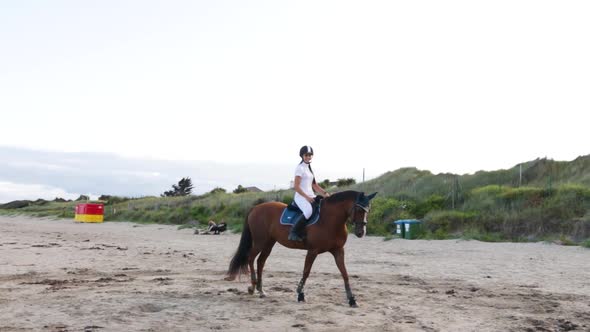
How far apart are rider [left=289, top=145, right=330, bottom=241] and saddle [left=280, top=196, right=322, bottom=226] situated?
0.06 metres

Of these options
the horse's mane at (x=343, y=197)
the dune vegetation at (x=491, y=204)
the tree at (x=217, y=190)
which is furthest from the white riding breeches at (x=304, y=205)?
the tree at (x=217, y=190)

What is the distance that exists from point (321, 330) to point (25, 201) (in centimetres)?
8273

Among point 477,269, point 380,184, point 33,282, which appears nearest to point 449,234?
point 477,269

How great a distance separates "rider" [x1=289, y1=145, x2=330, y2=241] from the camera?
873 cm

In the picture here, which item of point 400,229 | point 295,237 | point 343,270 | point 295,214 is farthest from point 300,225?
point 400,229

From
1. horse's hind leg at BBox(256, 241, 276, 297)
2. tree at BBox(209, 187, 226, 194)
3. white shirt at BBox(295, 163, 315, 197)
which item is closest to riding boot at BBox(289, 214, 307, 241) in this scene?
white shirt at BBox(295, 163, 315, 197)

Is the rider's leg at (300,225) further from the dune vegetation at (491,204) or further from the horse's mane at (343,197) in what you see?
the dune vegetation at (491,204)

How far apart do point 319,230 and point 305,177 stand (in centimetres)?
87

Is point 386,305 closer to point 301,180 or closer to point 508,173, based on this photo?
point 301,180

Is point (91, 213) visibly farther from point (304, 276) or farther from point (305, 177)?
point (304, 276)

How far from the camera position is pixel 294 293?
934 cm

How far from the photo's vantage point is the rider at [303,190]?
873 centimetres

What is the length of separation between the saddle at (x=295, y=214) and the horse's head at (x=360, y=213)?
59 centimetres

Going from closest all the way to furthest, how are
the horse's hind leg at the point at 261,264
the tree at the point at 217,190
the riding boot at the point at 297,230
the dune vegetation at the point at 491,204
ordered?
the riding boot at the point at 297,230 < the horse's hind leg at the point at 261,264 < the dune vegetation at the point at 491,204 < the tree at the point at 217,190
